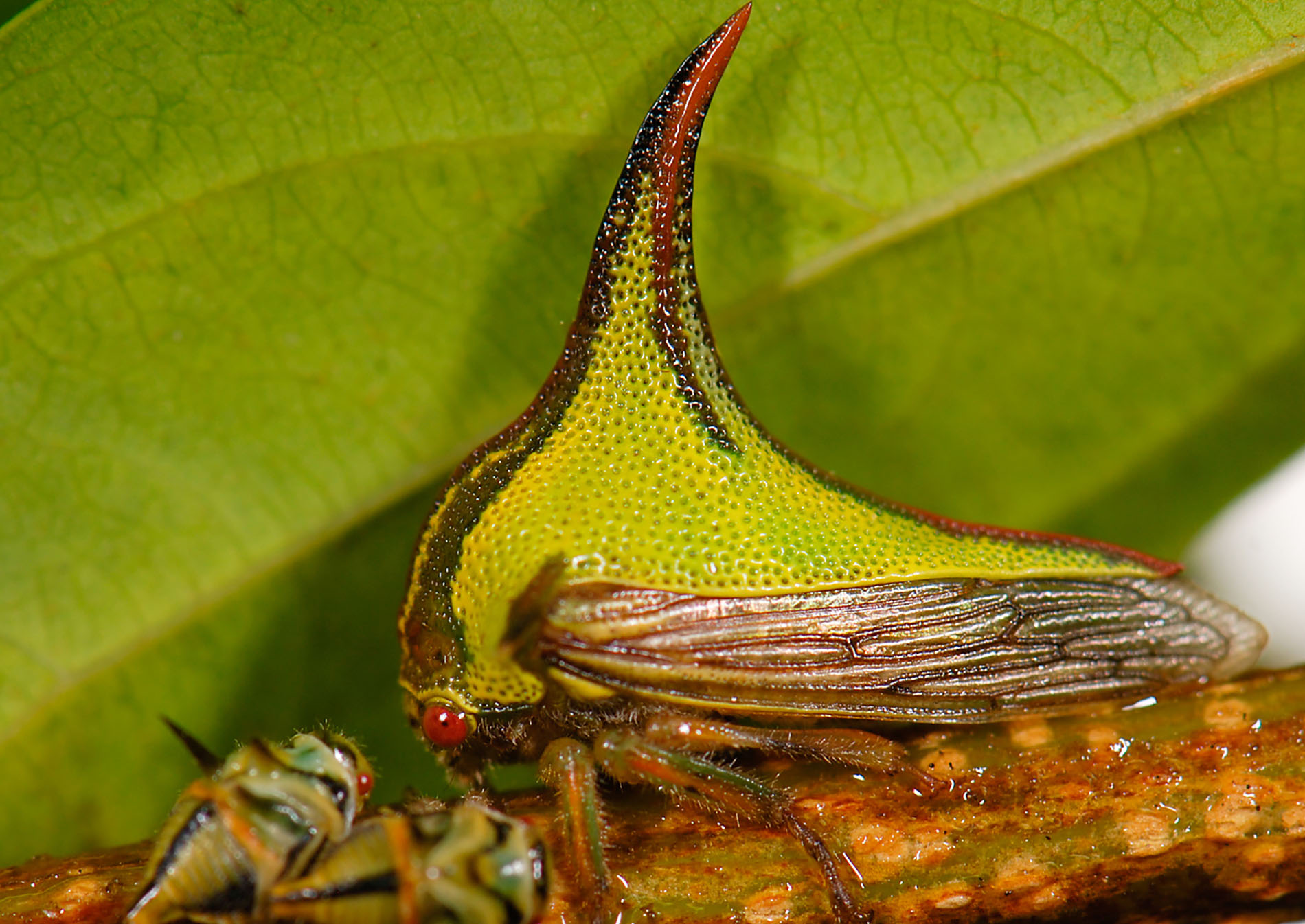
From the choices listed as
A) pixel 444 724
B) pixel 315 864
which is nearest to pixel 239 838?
pixel 315 864

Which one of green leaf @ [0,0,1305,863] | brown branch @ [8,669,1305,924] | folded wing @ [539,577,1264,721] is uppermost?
green leaf @ [0,0,1305,863]

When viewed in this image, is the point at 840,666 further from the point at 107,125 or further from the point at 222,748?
the point at 107,125

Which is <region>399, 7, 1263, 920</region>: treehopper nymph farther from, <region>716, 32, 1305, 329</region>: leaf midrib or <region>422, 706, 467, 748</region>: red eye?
<region>716, 32, 1305, 329</region>: leaf midrib

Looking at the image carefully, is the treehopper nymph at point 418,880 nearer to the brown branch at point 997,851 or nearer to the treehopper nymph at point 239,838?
the treehopper nymph at point 239,838

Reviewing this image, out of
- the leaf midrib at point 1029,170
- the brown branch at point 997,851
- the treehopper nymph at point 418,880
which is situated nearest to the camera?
the treehopper nymph at point 418,880

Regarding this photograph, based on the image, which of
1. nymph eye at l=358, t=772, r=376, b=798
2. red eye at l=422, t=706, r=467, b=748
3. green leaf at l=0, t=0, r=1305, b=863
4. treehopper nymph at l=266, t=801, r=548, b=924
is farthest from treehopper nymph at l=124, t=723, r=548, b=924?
green leaf at l=0, t=0, r=1305, b=863

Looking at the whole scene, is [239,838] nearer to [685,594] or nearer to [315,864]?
[315,864]

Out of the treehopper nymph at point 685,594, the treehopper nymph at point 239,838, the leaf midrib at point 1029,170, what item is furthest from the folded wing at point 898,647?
the leaf midrib at point 1029,170

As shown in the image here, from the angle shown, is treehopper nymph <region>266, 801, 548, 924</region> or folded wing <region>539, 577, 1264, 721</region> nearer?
treehopper nymph <region>266, 801, 548, 924</region>
